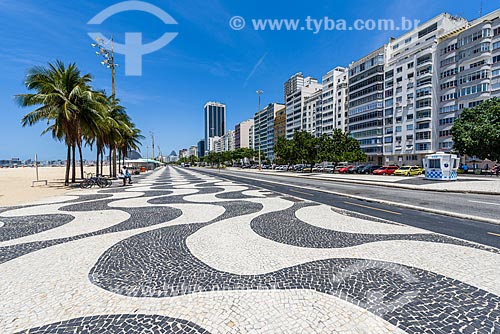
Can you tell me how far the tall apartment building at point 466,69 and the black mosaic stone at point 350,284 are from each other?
66.0 meters

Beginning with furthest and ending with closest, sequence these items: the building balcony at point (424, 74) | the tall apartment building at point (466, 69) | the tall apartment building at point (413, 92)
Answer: the tall apartment building at point (413, 92) → the building balcony at point (424, 74) → the tall apartment building at point (466, 69)

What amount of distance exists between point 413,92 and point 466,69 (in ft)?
37.5

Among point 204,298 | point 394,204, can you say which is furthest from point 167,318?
point 394,204

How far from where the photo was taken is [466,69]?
52938 millimetres

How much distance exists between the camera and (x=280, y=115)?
135 meters

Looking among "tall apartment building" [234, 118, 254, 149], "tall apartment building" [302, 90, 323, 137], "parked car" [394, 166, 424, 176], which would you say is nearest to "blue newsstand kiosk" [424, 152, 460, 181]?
"parked car" [394, 166, 424, 176]

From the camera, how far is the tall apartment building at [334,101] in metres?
87.9

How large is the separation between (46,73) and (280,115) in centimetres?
12137

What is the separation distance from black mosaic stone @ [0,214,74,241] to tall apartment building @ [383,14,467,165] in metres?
72.2

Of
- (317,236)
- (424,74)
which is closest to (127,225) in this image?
(317,236)

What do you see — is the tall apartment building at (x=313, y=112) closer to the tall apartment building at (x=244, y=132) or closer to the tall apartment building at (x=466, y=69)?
the tall apartment building at (x=466, y=69)

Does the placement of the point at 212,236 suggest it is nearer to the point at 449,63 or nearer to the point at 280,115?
the point at 449,63

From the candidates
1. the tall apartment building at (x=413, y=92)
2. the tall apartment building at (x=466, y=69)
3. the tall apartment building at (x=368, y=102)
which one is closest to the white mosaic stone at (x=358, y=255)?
the tall apartment building at (x=466, y=69)

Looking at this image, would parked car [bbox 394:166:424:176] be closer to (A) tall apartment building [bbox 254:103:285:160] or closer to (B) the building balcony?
(B) the building balcony
